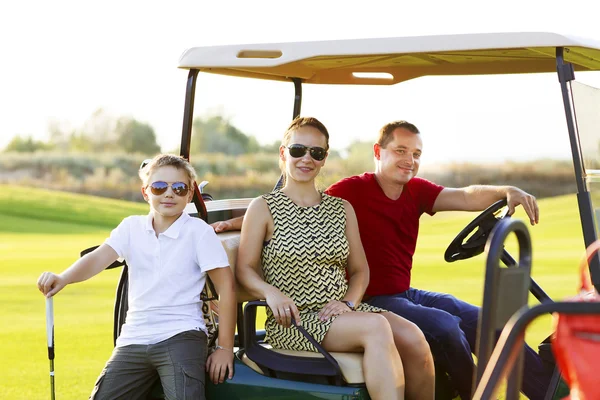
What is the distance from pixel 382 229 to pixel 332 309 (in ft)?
2.26

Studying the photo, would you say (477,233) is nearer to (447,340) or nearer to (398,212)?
(398,212)

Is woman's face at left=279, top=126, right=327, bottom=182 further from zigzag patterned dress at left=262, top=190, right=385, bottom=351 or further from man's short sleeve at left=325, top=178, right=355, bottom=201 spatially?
man's short sleeve at left=325, top=178, right=355, bottom=201

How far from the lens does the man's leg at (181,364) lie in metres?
3.70

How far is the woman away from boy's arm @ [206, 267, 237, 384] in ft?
0.24

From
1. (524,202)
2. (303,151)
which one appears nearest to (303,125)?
(303,151)

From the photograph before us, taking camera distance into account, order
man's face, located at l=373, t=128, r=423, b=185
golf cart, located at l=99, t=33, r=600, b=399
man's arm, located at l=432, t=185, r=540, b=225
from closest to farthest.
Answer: golf cart, located at l=99, t=33, r=600, b=399, man's arm, located at l=432, t=185, r=540, b=225, man's face, located at l=373, t=128, r=423, b=185

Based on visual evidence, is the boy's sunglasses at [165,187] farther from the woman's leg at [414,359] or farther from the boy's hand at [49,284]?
the woman's leg at [414,359]

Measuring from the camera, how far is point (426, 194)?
4.45 m

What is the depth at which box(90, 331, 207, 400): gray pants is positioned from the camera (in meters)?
3.71

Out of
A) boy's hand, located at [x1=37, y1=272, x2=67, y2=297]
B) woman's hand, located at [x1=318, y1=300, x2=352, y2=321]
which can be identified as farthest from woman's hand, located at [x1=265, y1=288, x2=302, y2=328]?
boy's hand, located at [x1=37, y1=272, x2=67, y2=297]

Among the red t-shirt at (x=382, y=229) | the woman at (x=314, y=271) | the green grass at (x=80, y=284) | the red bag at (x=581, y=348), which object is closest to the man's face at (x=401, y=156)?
the red t-shirt at (x=382, y=229)

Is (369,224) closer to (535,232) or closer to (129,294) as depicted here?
(129,294)

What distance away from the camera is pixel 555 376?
3592 millimetres

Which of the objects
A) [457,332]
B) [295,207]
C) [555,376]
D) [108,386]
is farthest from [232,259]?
[555,376]
